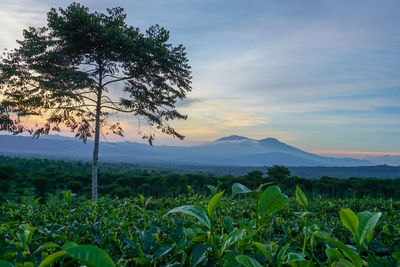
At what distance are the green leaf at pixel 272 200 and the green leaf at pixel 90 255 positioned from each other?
1.54 feet

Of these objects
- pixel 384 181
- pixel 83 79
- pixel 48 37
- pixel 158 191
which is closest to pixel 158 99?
pixel 83 79

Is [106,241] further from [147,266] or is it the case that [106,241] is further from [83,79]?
[83,79]

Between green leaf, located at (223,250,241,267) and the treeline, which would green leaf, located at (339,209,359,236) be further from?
the treeline

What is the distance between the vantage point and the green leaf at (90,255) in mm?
542

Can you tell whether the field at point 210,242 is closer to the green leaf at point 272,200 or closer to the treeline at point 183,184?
the green leaf at point 272,200

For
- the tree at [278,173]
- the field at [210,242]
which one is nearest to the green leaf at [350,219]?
the field at [210,242]

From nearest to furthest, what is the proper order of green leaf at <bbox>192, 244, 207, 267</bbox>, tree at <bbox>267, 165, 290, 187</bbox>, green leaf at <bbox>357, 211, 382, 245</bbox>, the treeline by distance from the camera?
green leaf at <bbox>357, 211, 382, 245</bbox>
green leaf at <bbox>192, 244, 207, 267</bbox>
the treeline
tree at <bbox>267, 165, 290, 187</bbox>

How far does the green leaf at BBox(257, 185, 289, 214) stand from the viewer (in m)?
0.82

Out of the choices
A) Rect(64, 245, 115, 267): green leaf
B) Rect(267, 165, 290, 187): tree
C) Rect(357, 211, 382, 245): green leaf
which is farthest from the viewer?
Rect(267, 165, 290, 187): tree

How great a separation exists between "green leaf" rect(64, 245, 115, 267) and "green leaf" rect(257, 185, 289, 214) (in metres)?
0.47

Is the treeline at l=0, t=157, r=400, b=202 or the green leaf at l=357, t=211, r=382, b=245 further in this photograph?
the treeline at l=0, t=157, r=400, b=202

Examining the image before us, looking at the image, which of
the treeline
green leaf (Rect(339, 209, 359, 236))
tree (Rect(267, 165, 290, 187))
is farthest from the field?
tree (Rect(267, 165, 290, 187))

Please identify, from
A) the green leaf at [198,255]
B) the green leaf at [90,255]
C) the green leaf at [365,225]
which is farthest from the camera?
the green leaf at [198,255]

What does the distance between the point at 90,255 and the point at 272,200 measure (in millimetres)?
526
